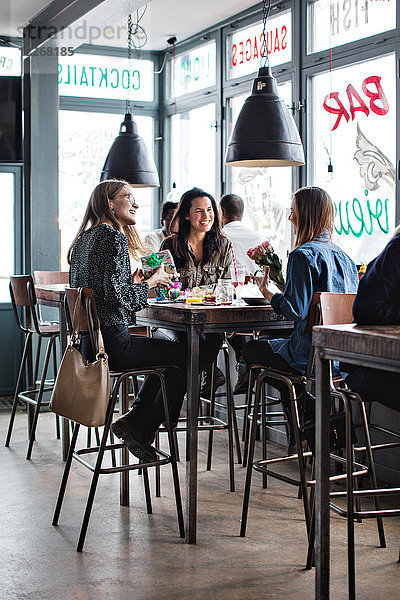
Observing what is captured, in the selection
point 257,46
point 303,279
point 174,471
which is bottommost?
point 174,471

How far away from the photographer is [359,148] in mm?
5508

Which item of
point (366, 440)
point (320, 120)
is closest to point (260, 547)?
point (366, 440)

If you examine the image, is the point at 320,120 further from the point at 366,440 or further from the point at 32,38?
the point at 366,440

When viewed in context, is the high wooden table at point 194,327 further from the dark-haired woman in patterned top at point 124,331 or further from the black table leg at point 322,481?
the black table leg at point 322,481

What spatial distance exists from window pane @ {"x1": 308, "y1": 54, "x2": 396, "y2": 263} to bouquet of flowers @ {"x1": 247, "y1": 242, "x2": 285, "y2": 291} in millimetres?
1610

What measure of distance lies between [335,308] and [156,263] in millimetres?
1262

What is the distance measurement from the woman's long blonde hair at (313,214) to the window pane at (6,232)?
12.2 ft

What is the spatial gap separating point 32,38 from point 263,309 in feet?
12.8

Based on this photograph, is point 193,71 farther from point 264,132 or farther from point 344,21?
point 264,132

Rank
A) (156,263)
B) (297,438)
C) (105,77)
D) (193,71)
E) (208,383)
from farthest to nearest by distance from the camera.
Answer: (105,77), (193,71), (208,383), (156,263), (297,438)

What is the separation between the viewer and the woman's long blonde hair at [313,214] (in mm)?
3779

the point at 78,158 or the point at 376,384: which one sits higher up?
the point at 78,158

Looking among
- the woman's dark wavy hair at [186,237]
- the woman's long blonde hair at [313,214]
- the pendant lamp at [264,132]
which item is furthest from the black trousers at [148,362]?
the woman's dark wavy hair at [186,237]

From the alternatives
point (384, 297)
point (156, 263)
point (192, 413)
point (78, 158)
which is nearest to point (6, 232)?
point (78, 158)
